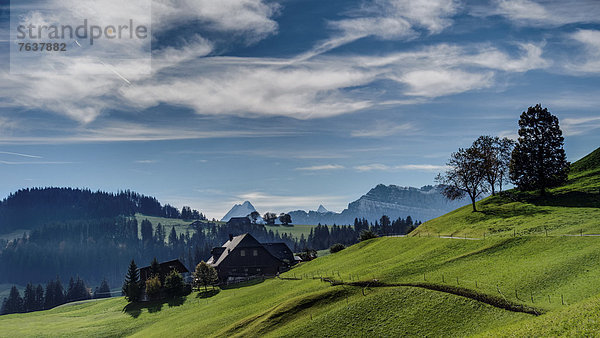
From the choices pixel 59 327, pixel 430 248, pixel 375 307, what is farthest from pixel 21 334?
pixel 430 248

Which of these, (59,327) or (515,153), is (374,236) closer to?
(515,153)

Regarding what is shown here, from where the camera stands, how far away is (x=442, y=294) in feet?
137

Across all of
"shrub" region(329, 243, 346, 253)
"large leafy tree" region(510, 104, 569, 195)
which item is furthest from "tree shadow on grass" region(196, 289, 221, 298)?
"large leafy tree" region(510, 104, 569, 195)

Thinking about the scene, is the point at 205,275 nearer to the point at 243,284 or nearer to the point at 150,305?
the point at 243,284

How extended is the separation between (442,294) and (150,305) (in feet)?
210

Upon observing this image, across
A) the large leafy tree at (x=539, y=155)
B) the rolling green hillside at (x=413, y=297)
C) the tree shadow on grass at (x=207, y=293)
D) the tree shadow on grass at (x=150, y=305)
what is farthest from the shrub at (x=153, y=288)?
the large leafy tree at (x=539, y=155)

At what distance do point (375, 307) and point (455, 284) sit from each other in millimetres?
9096

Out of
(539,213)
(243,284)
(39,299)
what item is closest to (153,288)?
(243,284)

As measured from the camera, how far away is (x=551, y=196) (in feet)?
261

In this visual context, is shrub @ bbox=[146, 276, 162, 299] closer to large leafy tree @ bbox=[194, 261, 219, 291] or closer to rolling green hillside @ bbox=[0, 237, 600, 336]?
large leafy tree @ bbox=[194, 261, 219, 291]

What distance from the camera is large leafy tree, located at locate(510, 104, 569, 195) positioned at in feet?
264

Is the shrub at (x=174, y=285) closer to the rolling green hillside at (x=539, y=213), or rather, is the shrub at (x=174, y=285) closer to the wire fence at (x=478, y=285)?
the wire fence at (x=478, y=285)

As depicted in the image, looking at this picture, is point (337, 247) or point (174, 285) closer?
point (174, 285)

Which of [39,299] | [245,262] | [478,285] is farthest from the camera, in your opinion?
[39,299]
